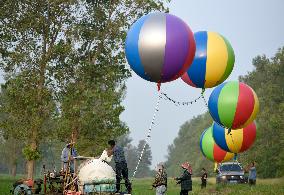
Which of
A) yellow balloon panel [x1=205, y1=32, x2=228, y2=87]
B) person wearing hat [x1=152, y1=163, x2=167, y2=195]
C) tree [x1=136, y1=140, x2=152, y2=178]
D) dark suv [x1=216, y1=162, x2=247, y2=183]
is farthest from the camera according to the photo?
tree [x1=136, y1=140, x2=152, y2=178]

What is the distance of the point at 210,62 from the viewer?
61.2 ft

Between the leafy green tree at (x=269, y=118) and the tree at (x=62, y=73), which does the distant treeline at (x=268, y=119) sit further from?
the tree at (x=62, y=73)

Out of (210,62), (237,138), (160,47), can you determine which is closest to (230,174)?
(237,138)

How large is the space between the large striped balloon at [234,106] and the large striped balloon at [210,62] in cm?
209

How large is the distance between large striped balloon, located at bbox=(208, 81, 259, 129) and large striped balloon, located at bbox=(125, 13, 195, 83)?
5924mm

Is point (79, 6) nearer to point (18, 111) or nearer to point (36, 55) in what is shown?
point (36, 55)

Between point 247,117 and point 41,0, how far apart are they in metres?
17.6

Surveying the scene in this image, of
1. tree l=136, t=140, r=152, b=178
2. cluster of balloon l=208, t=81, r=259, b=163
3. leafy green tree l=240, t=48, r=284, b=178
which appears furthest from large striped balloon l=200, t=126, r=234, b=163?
tree l=136, t=140, r=152, b=178

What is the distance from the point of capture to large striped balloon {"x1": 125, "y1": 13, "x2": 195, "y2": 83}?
48.6 ft

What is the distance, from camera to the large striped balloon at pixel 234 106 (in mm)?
20906

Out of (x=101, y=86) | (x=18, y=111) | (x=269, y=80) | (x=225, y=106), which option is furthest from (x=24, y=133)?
(x=269, y=80)

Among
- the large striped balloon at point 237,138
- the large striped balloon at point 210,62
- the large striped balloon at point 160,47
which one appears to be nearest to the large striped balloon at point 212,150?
the large striped balloon at point 237,138

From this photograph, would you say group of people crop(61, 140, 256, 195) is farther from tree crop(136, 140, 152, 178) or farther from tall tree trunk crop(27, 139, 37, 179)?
tree crop(136, 140, 152, 178)

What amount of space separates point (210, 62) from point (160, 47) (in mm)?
4398
